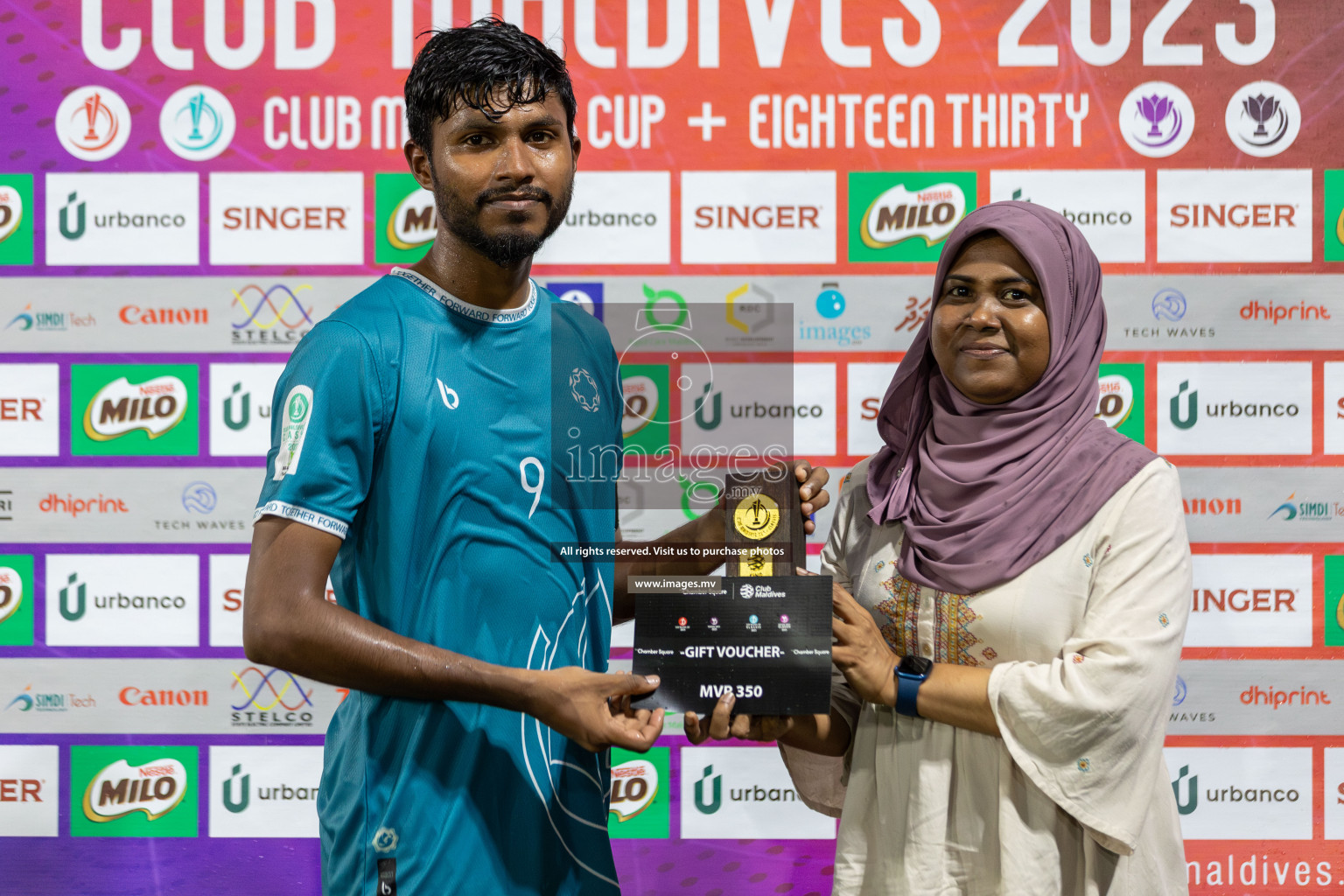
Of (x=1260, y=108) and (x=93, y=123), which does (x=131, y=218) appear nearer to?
(x=93, y=123)

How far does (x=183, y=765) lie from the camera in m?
2.64

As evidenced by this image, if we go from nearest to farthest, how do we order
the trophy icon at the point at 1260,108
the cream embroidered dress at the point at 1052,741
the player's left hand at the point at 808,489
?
the cream embroidered dress at the point at 1052,741 → the player's left hand at the point at 808,489 → the trophy icon at the point at 1260,108

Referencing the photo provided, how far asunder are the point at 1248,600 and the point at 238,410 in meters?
2.88

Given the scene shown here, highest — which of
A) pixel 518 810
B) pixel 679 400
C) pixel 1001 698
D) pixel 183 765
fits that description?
pixel 679 400

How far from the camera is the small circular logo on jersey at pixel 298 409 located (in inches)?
50.8

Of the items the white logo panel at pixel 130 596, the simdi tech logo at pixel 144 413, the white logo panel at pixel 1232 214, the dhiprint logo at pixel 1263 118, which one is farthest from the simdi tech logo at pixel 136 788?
the dhiprint logo at pixel 1263 118

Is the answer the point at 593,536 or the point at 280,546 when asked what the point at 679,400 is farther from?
the point at 280,546

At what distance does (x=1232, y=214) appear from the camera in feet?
8.36

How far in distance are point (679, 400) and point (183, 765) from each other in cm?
199

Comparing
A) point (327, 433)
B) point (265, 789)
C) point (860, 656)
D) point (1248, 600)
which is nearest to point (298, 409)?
point (327, 433)

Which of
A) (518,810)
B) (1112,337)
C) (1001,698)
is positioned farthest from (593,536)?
(1112,337)

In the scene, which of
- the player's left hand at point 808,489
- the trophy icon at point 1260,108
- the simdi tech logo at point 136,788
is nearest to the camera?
the player's left hand at point 808,489

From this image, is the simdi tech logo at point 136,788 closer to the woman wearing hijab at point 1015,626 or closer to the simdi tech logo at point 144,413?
the simdi tech logo at point 144,413

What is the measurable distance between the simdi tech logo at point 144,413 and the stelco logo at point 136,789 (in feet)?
2.97
